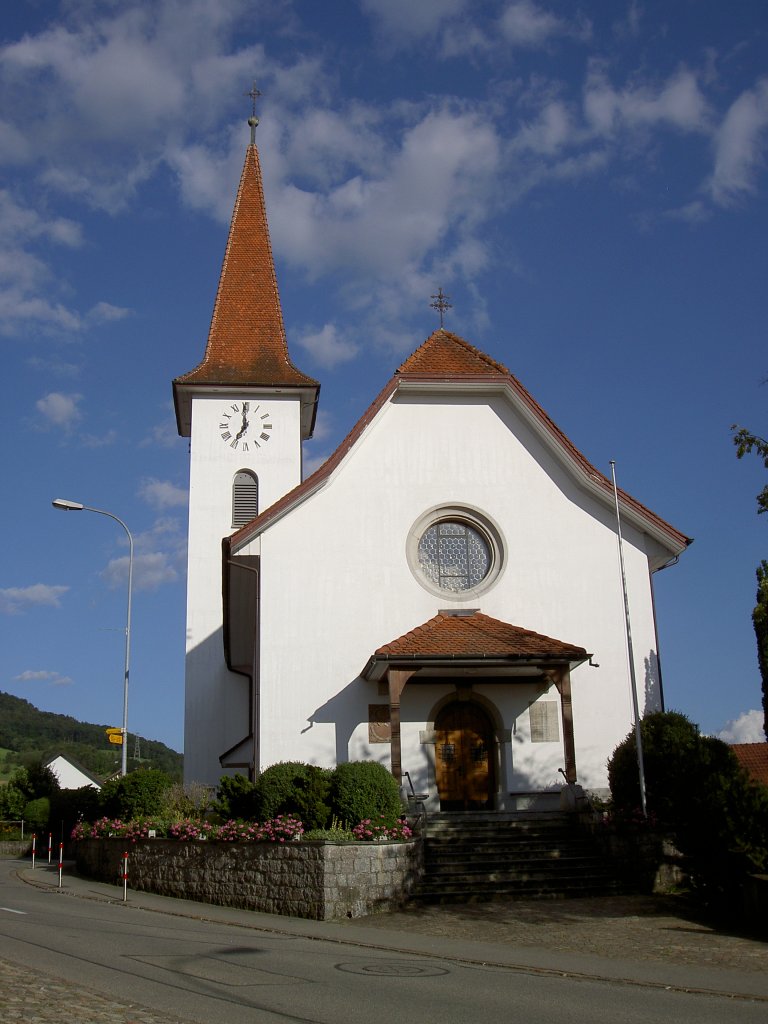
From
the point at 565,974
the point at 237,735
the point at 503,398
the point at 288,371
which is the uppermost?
the point at 288,371

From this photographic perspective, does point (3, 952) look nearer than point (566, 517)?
Yes

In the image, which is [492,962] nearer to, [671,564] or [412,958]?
[412,958]

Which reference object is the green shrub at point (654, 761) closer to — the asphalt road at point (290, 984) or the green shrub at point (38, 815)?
the asphalt road at point (290, 984)

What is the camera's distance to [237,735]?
87.2 ft

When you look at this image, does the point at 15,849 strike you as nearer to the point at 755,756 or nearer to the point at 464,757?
the point at 464,757

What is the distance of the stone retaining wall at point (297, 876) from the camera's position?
14203 millimetres

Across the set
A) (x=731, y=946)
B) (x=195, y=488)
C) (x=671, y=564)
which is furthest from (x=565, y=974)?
(x=195, y=488)

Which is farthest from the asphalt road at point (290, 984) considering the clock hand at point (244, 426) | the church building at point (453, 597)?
the clock hand at point (244, 426)

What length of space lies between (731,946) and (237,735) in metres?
17.1

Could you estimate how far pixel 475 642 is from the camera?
1812cm

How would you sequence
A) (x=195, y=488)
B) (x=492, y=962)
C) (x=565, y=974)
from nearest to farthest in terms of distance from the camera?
(x=565, y=974), (x=492, y=962), (x=195, y=488)

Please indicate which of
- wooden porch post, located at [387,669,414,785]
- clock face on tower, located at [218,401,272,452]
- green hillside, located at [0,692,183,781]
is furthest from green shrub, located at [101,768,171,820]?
green hillside, located at [0,692,183,781]

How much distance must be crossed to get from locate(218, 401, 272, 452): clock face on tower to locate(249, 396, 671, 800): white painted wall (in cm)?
935

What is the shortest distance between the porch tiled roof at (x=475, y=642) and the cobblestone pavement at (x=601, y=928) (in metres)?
4.22
